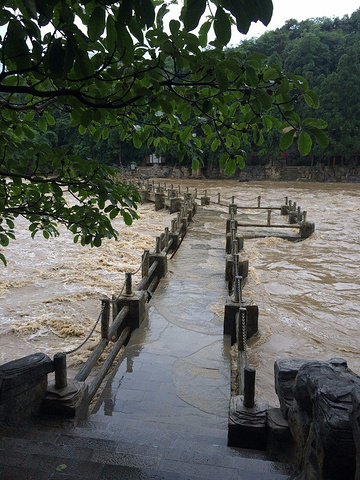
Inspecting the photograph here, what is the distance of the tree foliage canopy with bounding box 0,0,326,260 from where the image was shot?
1.82 metres

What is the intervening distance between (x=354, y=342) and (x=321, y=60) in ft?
162

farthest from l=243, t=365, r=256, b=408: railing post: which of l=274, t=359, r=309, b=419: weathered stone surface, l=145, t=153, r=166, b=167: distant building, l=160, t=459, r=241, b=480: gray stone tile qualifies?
l=145, t=153, r=166, b=167: distant building

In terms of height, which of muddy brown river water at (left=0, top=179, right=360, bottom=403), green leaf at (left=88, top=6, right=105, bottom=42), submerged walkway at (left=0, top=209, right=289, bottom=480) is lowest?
muddy brown river water at (left=0, top=179, right=360, bottom=403)

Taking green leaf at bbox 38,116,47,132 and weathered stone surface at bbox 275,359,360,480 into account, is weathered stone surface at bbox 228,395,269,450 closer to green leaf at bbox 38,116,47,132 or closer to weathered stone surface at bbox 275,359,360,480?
weathered stone surface at bbox 275,359,360,480

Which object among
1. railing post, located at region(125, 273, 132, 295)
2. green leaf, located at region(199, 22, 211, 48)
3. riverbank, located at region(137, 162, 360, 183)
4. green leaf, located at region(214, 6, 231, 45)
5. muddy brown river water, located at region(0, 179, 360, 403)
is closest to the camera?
green leaf, located at region(214, 6, 231, 45)

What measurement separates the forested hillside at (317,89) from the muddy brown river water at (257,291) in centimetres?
1934

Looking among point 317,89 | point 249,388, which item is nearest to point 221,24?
point 249,388

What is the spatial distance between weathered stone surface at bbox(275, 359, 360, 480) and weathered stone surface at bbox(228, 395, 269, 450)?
469 mm

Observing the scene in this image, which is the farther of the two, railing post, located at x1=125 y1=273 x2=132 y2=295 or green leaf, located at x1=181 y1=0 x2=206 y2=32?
railing post, located at x1=125 y1=273 x2=132 y2=295

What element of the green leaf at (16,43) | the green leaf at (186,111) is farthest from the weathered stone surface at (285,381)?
the green leaf at (16,43)

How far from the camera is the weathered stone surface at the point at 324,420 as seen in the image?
2.28 metres

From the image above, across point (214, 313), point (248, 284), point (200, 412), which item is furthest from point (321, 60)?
point (200, 412)

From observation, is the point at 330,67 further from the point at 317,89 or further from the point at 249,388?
the point at 249,388

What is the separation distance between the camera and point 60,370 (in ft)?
13.1
